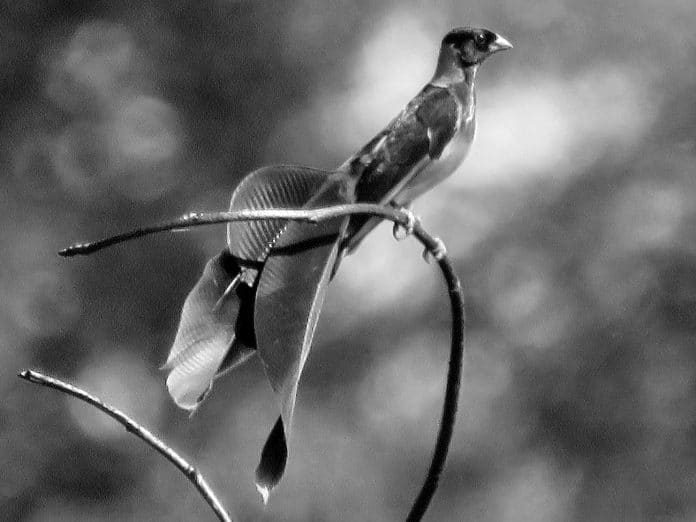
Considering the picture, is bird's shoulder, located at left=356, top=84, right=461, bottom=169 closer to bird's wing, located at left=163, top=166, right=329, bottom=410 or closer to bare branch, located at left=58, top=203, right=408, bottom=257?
bird's wing, located at left=163, top=166, right=329, bottom=410

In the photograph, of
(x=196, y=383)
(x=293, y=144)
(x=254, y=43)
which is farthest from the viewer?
(x=254, y=43)

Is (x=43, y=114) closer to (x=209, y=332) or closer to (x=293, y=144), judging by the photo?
(x=293, y=144)

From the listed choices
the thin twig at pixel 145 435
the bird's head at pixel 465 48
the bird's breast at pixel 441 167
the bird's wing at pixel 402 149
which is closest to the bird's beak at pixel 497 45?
the bird's head at pixel 465 48

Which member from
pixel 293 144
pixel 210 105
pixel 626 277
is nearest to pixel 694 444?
pixel 626 277

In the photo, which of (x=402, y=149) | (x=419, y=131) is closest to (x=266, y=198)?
(x=402, y=149)

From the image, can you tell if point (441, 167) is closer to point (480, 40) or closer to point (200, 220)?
point (480, 40)

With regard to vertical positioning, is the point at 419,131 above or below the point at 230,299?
above
